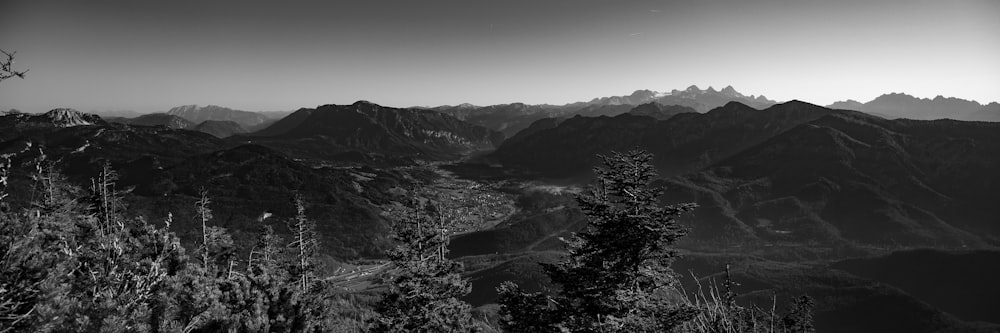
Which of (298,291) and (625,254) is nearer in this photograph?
(625,254)

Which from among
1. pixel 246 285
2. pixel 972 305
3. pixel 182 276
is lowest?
pixel 972 305

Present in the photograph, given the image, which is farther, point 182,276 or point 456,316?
point 456,316

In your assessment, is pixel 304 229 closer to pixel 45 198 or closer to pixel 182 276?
pixel 45 198

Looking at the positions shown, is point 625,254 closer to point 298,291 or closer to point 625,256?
point 625,256

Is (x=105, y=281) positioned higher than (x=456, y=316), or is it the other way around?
(x=105, y=281)

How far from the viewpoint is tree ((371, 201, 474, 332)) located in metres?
28.6

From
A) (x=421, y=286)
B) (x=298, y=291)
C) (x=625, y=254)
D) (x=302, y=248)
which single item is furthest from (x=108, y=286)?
(x=302, y=248)

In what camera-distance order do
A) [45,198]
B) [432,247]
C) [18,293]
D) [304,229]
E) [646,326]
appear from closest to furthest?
[18,293]
[646,326]
[432,247]
[45,198]
[304,229]

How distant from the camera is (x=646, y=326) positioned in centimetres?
1590

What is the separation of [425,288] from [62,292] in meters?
21.4

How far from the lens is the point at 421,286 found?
94.4ft

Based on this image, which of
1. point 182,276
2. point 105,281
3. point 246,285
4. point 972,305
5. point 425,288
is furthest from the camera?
point 972,305

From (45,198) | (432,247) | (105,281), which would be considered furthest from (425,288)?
(45,198)

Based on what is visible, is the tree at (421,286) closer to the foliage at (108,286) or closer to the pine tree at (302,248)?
the foliage at (108,286)
